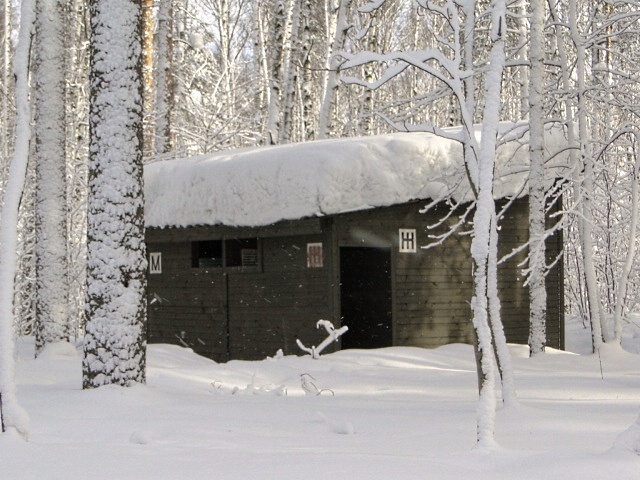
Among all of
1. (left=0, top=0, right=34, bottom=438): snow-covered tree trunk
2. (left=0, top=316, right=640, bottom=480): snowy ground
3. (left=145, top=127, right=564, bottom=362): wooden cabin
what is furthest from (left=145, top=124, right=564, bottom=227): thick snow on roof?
(left=0, top=0, right=34, bottom=438): snow-covered tree trunk

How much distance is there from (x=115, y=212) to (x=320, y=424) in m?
2.69

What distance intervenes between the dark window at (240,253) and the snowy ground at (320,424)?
3489 millimetres

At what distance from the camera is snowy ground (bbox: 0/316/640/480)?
191 inches

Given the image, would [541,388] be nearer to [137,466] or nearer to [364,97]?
[137,466]

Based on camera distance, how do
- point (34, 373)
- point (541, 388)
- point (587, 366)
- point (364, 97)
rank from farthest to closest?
point (364, 97) < point (587, 366) < point (34, 373) < point (541, 388)

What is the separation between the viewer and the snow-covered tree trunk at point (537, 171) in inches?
505

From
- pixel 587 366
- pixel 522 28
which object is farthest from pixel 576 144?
pixel 522 28

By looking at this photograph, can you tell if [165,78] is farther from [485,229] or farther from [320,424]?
[485,229]

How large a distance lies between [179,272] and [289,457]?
11573mm

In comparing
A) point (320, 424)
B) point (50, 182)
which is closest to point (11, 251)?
point (320, 424)

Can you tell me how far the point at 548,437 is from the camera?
6.25m

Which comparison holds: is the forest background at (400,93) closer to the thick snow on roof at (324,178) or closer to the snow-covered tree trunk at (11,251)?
the snow-covered tree trunk at (11,251)

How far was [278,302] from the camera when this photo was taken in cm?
1470

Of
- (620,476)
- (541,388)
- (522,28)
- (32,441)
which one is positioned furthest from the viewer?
(522,28)
